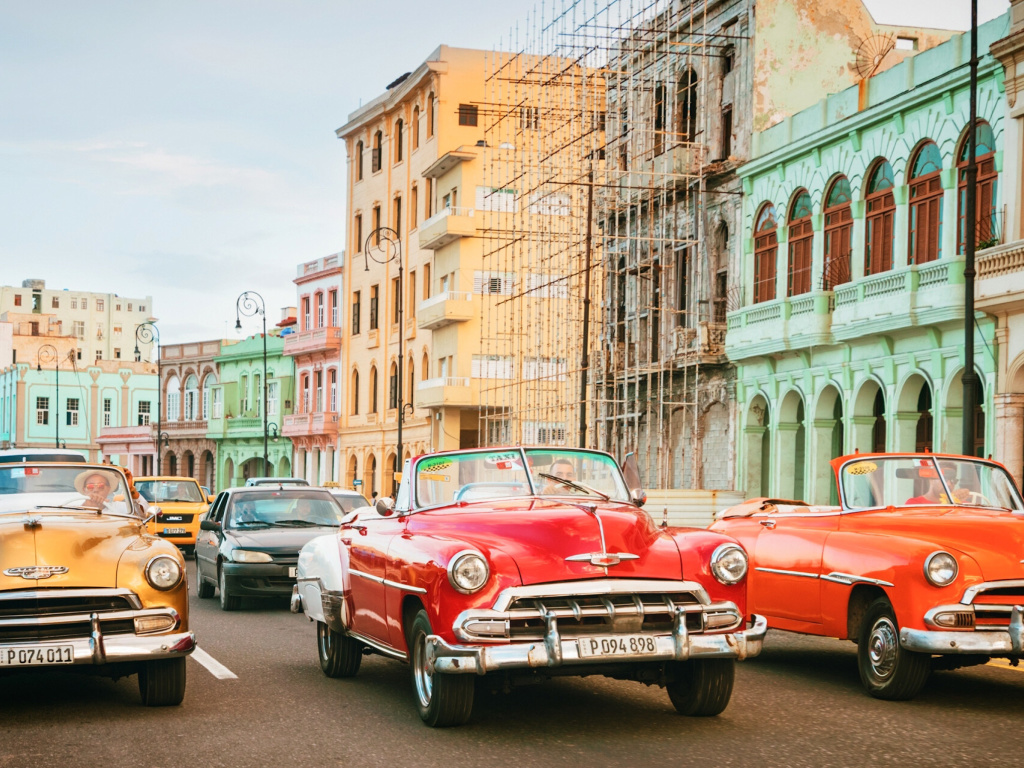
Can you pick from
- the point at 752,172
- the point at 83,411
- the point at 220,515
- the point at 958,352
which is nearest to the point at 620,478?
the point at 220,515

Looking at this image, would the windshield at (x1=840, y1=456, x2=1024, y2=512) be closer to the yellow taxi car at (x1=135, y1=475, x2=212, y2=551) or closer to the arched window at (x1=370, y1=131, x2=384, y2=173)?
the yellow taxi car at (x1=135, y1=475, x2=212, y2=551)

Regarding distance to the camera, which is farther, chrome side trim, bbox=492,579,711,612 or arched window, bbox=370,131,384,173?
arched window, bbox=370,131,384,173

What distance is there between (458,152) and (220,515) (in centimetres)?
3897

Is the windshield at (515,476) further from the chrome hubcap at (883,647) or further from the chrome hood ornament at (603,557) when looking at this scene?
the chrome hubcap at (883,647)

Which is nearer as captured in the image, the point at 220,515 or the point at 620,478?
the point at 620,478

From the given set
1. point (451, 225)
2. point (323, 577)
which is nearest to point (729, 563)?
point (323, 577)

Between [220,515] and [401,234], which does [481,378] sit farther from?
[220,515]

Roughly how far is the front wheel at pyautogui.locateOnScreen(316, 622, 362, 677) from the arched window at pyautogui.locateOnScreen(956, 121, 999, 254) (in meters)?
18.7

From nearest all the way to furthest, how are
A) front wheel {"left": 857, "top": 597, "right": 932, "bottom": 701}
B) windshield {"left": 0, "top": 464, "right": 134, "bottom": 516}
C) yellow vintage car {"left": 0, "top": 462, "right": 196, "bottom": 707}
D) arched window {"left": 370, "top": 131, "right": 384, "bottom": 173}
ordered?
yellow vintage car {"left": 0, "top": 462, "right": 196, "bottom": 707}, front wheel {"left": 857, "top": 597, "right": 932, "bottom": 701}, windshield {"left": 0, "top": 464, "right": 134, "bottom": 516}, arched window {"left": 370, "top": 131, "right": 384, "bottom": 173}

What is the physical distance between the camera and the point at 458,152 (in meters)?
A: 56.6

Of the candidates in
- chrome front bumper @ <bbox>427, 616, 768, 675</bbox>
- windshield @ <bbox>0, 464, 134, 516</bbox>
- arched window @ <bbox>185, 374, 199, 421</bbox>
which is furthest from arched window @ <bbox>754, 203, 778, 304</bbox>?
arched window @ <bbox>185, 374, 199, 421</bbox>

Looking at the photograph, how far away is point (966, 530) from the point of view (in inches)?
396

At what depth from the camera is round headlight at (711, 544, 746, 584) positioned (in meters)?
8.66

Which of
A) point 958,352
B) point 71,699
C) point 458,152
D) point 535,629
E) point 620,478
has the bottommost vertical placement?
point 71,699
